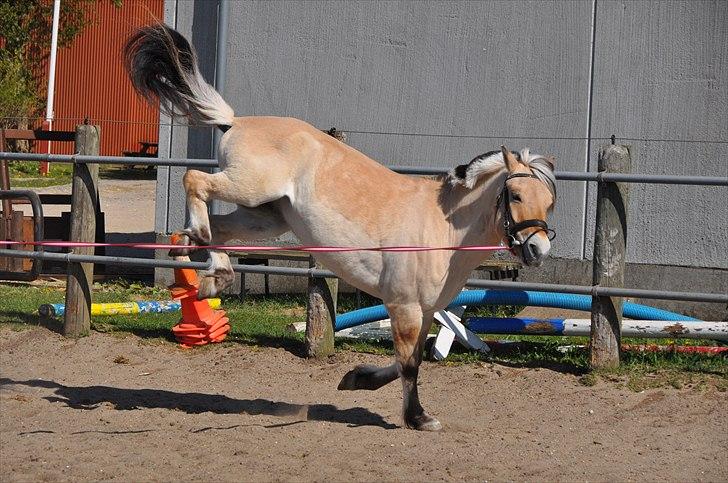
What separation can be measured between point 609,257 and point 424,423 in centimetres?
213

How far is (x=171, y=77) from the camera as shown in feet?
23.1

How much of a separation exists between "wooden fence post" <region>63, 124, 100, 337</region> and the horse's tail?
2.03 metres

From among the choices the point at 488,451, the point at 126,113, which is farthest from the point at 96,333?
the point at 126,113

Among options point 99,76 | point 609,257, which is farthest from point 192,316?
point 99,76

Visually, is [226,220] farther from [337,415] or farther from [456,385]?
[456,385]

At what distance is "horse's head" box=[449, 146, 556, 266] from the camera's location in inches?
232

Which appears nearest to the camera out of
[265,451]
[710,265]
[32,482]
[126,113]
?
[32,482]

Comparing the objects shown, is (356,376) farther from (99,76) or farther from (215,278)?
(99,76)

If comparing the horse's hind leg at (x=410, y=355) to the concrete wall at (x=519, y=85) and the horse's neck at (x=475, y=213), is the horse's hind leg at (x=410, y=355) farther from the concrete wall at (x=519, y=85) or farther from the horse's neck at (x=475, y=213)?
the concrete wall at (x=519, y=85)

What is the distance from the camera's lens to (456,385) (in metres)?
7.64

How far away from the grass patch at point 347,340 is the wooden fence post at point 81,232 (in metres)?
0.24

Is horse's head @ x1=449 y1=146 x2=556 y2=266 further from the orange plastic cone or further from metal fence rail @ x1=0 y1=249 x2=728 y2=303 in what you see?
the orange plastic cone

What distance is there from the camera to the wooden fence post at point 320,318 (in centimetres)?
837

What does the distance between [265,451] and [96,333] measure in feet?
11.6
